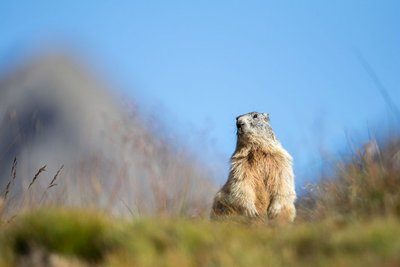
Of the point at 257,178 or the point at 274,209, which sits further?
the point at 257,178

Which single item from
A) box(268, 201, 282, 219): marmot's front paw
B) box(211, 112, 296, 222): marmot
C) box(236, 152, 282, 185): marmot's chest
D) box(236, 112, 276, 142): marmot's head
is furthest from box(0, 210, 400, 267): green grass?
box(236, 112, 276, 142): marmot's head

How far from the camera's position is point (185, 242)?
225 inches

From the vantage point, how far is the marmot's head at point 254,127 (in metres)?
10.4

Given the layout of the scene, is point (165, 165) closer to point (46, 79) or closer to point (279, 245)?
point (279, 245)

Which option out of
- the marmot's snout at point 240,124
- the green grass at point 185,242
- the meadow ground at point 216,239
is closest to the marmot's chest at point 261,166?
the marmot's snout at point 240,124

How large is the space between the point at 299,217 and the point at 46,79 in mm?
35853

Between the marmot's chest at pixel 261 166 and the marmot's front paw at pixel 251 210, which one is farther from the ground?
the marmot's chest at pixel 261 166

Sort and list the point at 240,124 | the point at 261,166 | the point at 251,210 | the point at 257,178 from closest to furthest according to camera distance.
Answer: the point at 251,210 → the point at 257,178 → the point at 261,166 → the point at 240,124

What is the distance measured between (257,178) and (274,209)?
64 centimetres

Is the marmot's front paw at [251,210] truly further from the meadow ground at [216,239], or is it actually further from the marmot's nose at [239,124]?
the meadow ground at [216,239]

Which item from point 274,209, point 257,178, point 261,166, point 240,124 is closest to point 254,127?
point 240,124

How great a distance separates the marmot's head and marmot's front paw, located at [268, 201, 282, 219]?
1160 mm

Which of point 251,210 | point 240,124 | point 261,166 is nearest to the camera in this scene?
point 251,210

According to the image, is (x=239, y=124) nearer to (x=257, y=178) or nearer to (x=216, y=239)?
(x=257, y=178)
